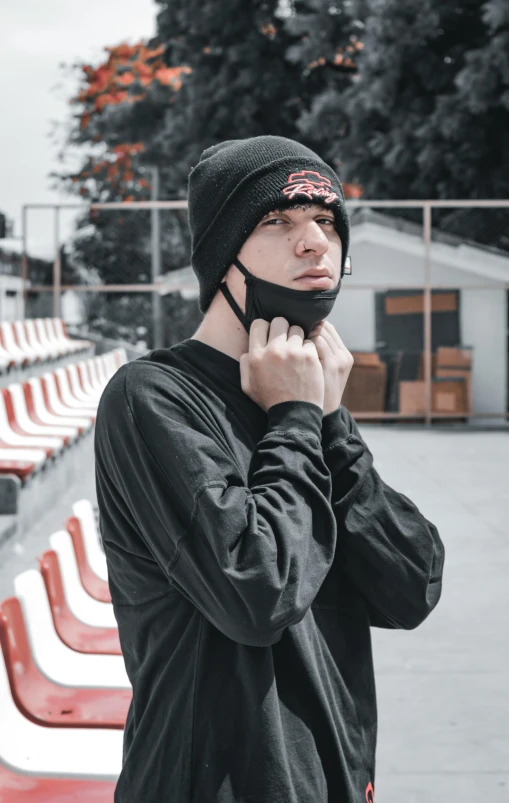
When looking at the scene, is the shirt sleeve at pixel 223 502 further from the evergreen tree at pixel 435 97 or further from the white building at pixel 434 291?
the evergreen tree at pixel 435 97

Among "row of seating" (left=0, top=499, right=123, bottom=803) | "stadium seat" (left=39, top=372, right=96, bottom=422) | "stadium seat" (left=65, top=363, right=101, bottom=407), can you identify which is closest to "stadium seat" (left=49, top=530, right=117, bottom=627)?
"row of seating" (left=0, top=499, right=123, bottom=803)

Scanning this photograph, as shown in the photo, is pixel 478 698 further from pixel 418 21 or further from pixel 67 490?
pixel 418 21

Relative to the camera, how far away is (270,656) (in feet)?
3.93

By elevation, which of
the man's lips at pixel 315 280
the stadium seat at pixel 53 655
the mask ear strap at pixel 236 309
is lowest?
the stadium seat at pixel 53 655

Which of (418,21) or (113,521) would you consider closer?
(113,521)

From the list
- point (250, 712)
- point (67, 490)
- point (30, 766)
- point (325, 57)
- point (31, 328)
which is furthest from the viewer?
point (325, 57)

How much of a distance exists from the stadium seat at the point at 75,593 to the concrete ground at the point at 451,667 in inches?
45.8

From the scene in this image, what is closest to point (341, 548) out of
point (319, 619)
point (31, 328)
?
point (319, 619)

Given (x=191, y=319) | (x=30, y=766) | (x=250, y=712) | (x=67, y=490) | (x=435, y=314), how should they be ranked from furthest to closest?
(x=191, y=319) → (x=435, y=314) → (x=67, y=490) → (x=30, y=766) → (x=250, y=712)

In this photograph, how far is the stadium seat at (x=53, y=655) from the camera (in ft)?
9.93

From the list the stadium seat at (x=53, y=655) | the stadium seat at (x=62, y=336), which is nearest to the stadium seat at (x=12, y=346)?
the stadium seat at (x=62, y=336)

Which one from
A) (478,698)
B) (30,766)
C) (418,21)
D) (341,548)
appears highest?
(418,21)

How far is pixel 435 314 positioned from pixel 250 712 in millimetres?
13164

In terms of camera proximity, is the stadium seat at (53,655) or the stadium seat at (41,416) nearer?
the stadium seat at (53,655)
